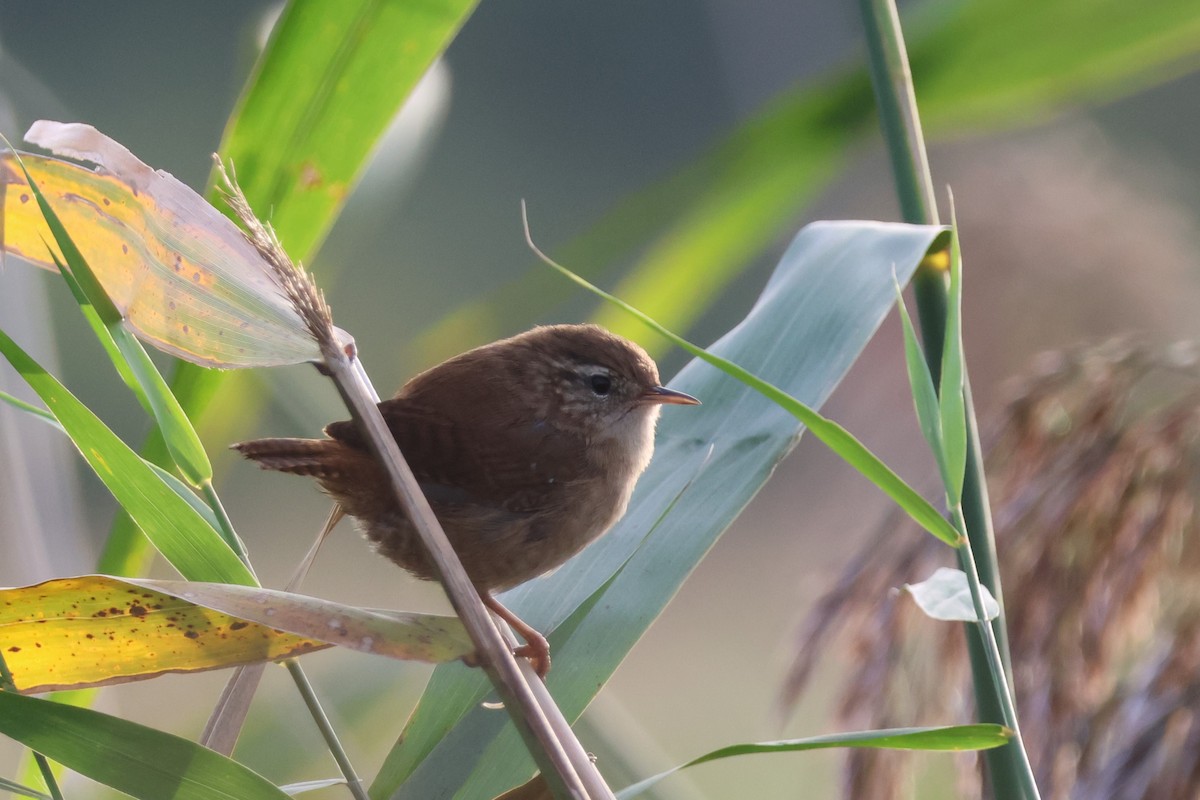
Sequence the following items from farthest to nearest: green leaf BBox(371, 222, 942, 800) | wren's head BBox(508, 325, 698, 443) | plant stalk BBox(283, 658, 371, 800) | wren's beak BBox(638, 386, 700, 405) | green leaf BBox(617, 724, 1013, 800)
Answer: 1. wren's head BBox(508, 325, 698, 443)
2. wren's beak BBox(638, 386, 700, 405)
3. green leaf BBox(371, 222, 942, 800)
4. plant stalk BBox(283, 658, 371, 800)
5. green leaf BBox(617, 724, 1013, 800)

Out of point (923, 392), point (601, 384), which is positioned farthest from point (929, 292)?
point (601, 384)

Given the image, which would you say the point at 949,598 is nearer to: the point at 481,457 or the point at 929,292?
the point at 929,292

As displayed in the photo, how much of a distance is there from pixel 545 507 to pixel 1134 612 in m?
0.68

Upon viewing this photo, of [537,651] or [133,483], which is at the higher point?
[133,483]

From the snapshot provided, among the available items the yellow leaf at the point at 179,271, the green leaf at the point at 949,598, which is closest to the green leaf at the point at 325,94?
the yellow leaf at the point at 179,271

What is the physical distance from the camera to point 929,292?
829 millimetres

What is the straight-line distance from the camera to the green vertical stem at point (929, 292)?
706 mm

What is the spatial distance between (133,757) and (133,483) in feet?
0.51

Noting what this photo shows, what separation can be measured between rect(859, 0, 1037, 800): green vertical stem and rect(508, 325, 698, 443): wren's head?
38cm

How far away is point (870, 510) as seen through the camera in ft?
9.86

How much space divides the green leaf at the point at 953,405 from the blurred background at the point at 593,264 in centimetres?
35

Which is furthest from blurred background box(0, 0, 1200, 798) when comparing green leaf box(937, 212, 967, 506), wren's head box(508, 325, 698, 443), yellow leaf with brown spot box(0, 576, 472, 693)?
yellow leaf with brown spot box(0, 576, 472, 693)

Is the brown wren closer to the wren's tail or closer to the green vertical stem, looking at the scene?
the wren's tail

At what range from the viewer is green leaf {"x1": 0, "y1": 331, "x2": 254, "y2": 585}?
61 cm
